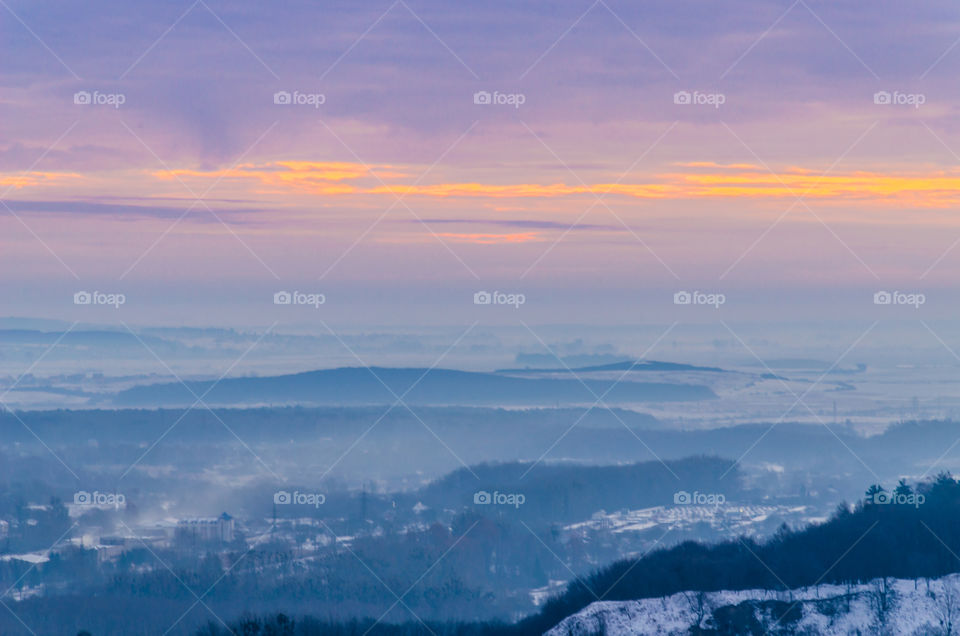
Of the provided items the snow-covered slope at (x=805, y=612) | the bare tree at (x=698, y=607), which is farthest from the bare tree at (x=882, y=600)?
the bare tree at (x=698, y=607)

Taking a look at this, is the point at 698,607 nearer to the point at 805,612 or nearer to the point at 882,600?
the point at 805,612

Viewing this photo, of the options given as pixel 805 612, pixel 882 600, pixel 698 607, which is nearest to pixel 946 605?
pixel 882 600

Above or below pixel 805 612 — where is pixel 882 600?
above

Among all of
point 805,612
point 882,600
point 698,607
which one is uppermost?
point 698,607

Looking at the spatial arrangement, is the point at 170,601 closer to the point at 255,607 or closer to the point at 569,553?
the point at 255,607

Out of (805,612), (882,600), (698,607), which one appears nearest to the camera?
(882,600)

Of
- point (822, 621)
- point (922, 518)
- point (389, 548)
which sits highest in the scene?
point (389, 548)

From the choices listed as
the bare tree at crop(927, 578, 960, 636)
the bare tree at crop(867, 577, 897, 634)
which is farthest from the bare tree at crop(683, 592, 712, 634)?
the bare tree at crop(927, 578, 960, 636)

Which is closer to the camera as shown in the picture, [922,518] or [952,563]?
[952,563]

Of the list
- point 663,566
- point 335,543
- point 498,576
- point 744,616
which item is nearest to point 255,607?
point 498,576
